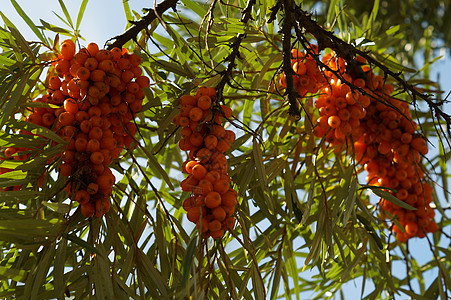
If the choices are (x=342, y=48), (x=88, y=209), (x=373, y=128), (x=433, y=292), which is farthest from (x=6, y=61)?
(x=433, y=292)

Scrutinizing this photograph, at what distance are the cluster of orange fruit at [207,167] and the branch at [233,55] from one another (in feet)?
0.09

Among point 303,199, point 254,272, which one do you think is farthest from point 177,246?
point 303,199

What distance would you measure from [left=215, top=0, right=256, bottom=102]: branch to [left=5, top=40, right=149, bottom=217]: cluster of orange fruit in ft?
0.36

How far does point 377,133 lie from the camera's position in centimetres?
101

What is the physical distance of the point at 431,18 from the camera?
6.92 feet

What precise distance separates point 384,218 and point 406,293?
0.16m

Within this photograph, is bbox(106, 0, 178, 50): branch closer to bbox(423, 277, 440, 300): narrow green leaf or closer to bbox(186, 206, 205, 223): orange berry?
bbox(186, 206, 205, 223): orange berry

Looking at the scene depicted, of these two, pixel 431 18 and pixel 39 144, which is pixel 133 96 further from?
pixel 431 18

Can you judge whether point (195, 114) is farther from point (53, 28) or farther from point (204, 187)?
point (53, 28)

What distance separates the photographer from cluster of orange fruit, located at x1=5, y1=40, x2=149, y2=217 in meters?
0.73

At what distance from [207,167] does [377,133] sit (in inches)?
17.5

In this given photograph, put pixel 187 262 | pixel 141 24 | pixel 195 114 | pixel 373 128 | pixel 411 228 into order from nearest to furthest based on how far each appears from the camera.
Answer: pixel 187 262, pixel 195 114, pixel 141 24, pixel 373 128, pixel 411 228

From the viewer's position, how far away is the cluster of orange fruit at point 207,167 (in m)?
0.67

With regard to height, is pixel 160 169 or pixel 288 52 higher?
pixel 288 52
